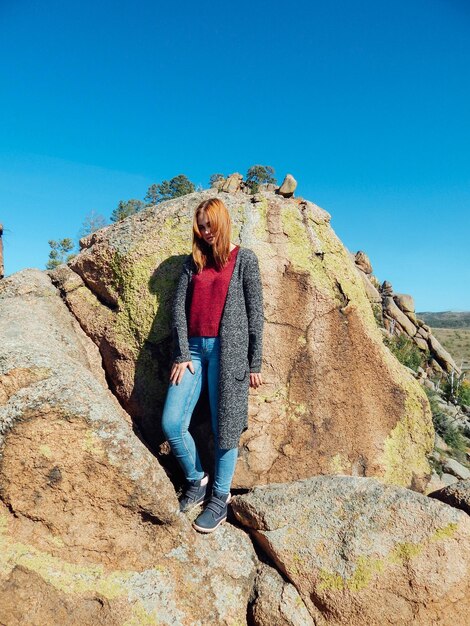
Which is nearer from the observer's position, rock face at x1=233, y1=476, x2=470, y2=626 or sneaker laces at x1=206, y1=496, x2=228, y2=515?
rock face at x1=233, y1=476, x2=470, y2=626

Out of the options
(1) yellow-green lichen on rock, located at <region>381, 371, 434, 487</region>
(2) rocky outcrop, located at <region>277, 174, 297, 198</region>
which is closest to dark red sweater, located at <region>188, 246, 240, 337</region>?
(2) rocky outcrop, located at <region>277, 174, 297, 198</region>

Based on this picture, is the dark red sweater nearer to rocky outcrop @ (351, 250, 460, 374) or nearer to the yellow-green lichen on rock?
the yellow-green lichen on rock

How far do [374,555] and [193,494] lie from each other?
1.58 m

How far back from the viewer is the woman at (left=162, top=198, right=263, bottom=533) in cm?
400

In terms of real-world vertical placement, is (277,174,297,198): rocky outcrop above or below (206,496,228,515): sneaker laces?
above

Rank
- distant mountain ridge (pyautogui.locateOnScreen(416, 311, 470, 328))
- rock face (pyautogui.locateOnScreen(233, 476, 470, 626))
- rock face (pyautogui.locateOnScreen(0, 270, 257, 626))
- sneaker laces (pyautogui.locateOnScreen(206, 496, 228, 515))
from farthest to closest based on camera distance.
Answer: distant mountain ridge (pyautogui.locateOnScreen(416, 311, 470, 328)) → sneaker laces (pyautogui.locateOnScreen(206, 496, 228, 515)) → rock face (pyautogui.locateOnScreen(233, 476, 470, 626)) → rock face (pyautogui.locateOnScreen(0, 270, 257, 626))

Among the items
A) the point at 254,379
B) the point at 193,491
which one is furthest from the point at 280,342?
the point at 193,491

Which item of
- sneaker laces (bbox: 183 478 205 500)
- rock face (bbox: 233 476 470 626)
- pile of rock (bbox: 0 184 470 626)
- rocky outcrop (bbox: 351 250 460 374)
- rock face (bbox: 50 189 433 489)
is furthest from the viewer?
rocky outcrop (bbox: 351 250 460 374)

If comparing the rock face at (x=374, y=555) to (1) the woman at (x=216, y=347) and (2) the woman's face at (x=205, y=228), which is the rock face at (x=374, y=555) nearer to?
(1) the woman at (x=216, y=347)

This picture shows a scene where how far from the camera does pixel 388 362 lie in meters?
5.18

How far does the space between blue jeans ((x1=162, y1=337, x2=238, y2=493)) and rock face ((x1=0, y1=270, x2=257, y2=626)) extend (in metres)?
0.40

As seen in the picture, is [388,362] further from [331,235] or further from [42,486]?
[42,486]

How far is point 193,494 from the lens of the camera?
420 cm

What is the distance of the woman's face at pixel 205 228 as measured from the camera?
4.04 metres
